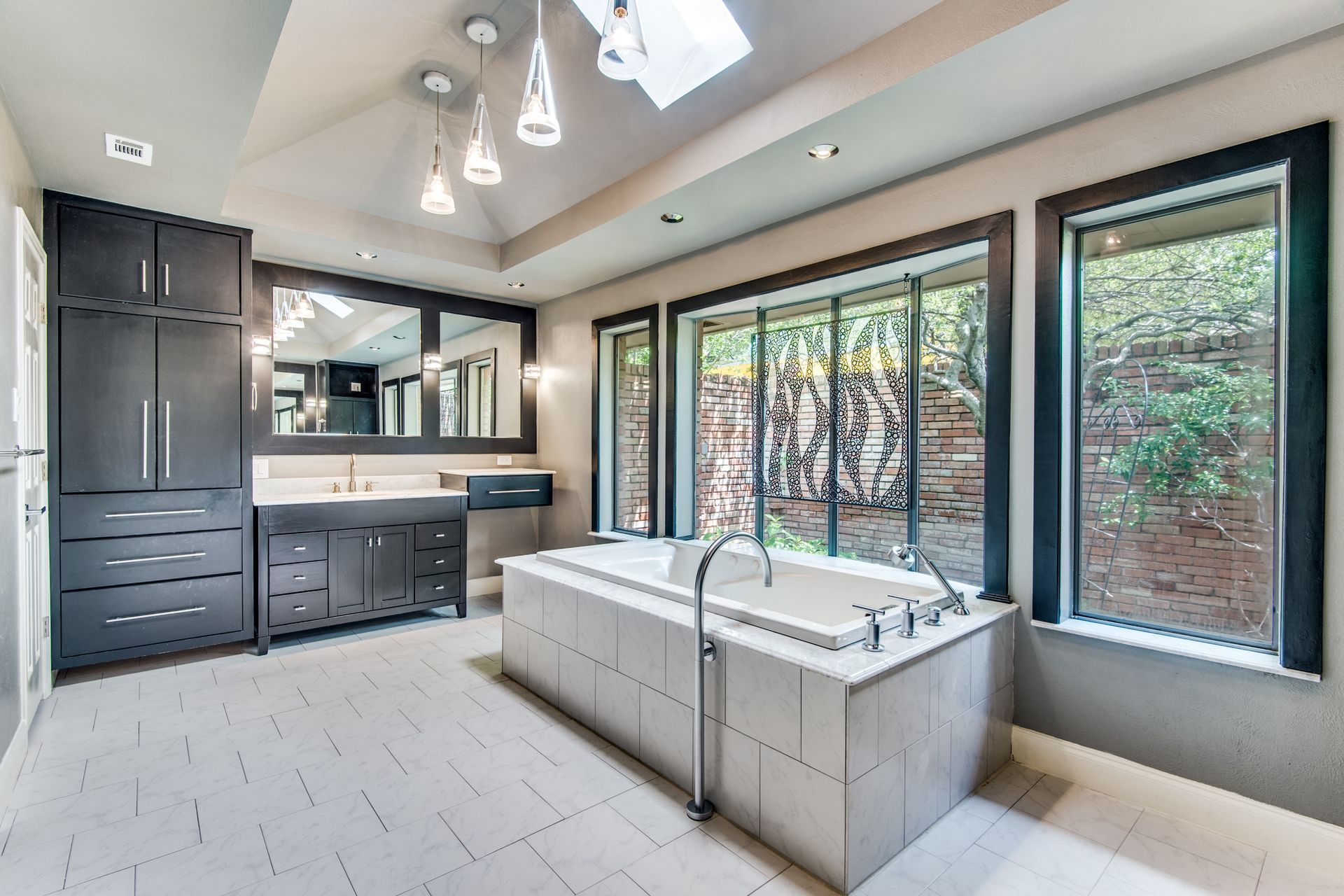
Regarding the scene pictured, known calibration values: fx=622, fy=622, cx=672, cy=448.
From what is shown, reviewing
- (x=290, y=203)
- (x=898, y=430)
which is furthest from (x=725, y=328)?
(x=290, y=203)

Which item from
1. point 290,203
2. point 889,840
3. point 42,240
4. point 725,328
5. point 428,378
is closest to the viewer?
point 889,840

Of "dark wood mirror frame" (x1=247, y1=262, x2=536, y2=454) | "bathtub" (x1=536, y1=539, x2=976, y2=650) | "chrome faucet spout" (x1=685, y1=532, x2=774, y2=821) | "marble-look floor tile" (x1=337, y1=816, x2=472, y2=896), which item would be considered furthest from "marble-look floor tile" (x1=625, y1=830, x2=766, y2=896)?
"dark wood mirror frame" (x1=247, y1=262, x2=536, y2=454)

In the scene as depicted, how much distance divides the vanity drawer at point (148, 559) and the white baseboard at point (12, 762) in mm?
938

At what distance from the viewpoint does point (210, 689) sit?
124 inches

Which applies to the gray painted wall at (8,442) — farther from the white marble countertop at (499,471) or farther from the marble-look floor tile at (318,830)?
the white marble countertop at (499,471)

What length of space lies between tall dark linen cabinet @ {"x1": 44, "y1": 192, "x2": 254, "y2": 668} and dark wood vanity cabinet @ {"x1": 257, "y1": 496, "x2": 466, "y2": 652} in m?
0.14

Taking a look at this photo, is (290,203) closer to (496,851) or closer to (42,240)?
(42,240)

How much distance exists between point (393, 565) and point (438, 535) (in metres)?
0.34

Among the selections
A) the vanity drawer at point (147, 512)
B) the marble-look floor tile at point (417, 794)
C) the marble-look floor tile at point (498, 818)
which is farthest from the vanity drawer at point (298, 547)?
the marble-look floor tile at point (498, 818)

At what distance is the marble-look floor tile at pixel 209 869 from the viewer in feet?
5.69

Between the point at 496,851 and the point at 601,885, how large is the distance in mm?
371

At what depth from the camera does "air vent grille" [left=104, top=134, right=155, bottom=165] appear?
8.27 ft

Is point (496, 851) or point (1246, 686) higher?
point (1246, 686)

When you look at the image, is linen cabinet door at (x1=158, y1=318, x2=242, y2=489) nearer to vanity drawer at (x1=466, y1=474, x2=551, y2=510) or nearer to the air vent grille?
the air vent grille
